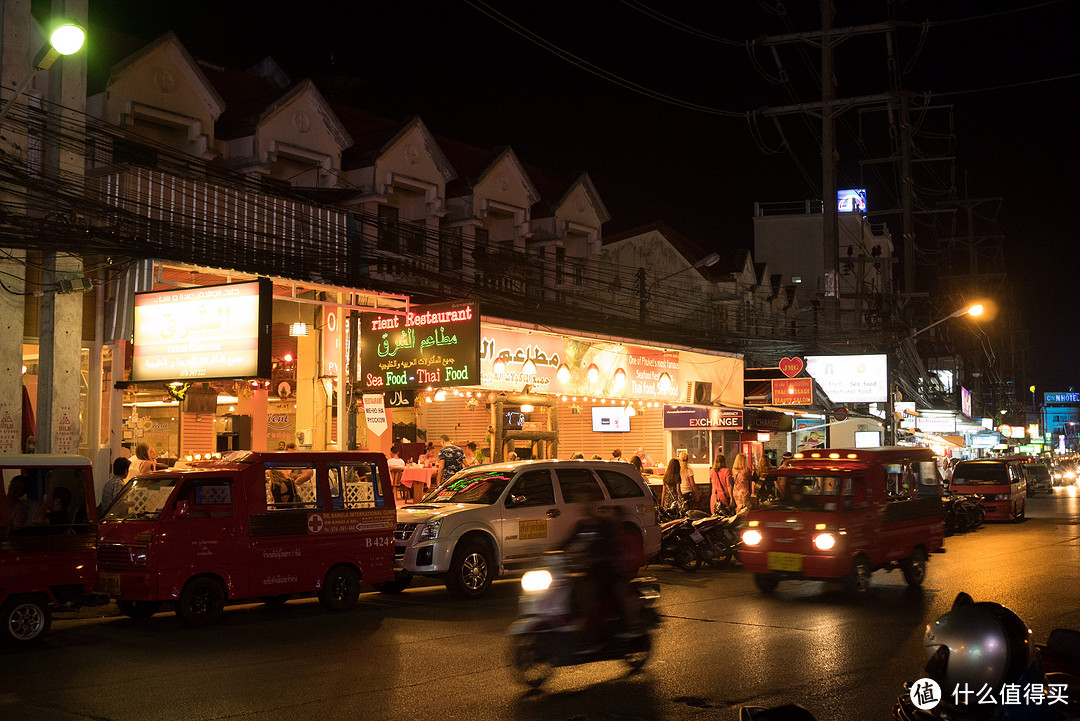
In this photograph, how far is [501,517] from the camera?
14.6 m

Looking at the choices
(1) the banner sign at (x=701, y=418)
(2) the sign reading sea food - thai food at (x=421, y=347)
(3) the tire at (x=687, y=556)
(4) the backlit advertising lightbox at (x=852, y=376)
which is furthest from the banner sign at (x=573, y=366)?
(4) the backlit advertising lightbox at (x=852, y=376)

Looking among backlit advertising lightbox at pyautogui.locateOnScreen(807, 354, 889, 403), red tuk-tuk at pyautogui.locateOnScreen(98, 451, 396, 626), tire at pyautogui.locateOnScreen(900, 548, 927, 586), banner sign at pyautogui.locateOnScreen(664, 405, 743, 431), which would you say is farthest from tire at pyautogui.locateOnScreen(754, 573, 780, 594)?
backlit advertising lightbox at pyautogui.locateOnScreen(807, 354, 889, 403)

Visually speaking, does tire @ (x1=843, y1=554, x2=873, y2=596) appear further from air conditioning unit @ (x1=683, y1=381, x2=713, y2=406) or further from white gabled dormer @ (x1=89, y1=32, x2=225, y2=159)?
white gabled dormer @ (x1=89, y1=32, x2=225, y2=159)

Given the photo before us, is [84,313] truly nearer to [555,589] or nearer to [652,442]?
[555,589]

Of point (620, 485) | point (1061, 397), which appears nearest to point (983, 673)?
point (620, 485)

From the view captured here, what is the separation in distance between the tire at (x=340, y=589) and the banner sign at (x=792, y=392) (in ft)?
66.1

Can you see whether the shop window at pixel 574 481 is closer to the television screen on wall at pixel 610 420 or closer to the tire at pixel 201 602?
the tire at pixel 201 602

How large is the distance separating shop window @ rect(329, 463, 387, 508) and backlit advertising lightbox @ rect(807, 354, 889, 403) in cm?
2723

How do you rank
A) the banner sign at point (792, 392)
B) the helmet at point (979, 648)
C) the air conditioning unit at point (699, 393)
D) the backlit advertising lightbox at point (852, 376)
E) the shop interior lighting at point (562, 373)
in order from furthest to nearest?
the backlit advertising lightbox at point (852, 376)
the banner sign at point (792, 392)
the air conditioning unit at point (699, 393)
the shop interior lighting at point (562, 373)
the helmet at point (979, 648)

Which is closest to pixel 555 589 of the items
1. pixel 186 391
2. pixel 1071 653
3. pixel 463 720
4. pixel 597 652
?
pixel 597 652

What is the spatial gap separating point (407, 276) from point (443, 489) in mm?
7811

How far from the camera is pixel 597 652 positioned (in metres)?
8.79

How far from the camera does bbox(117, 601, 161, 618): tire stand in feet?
40.5

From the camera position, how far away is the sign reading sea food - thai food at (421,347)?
59.9ft
